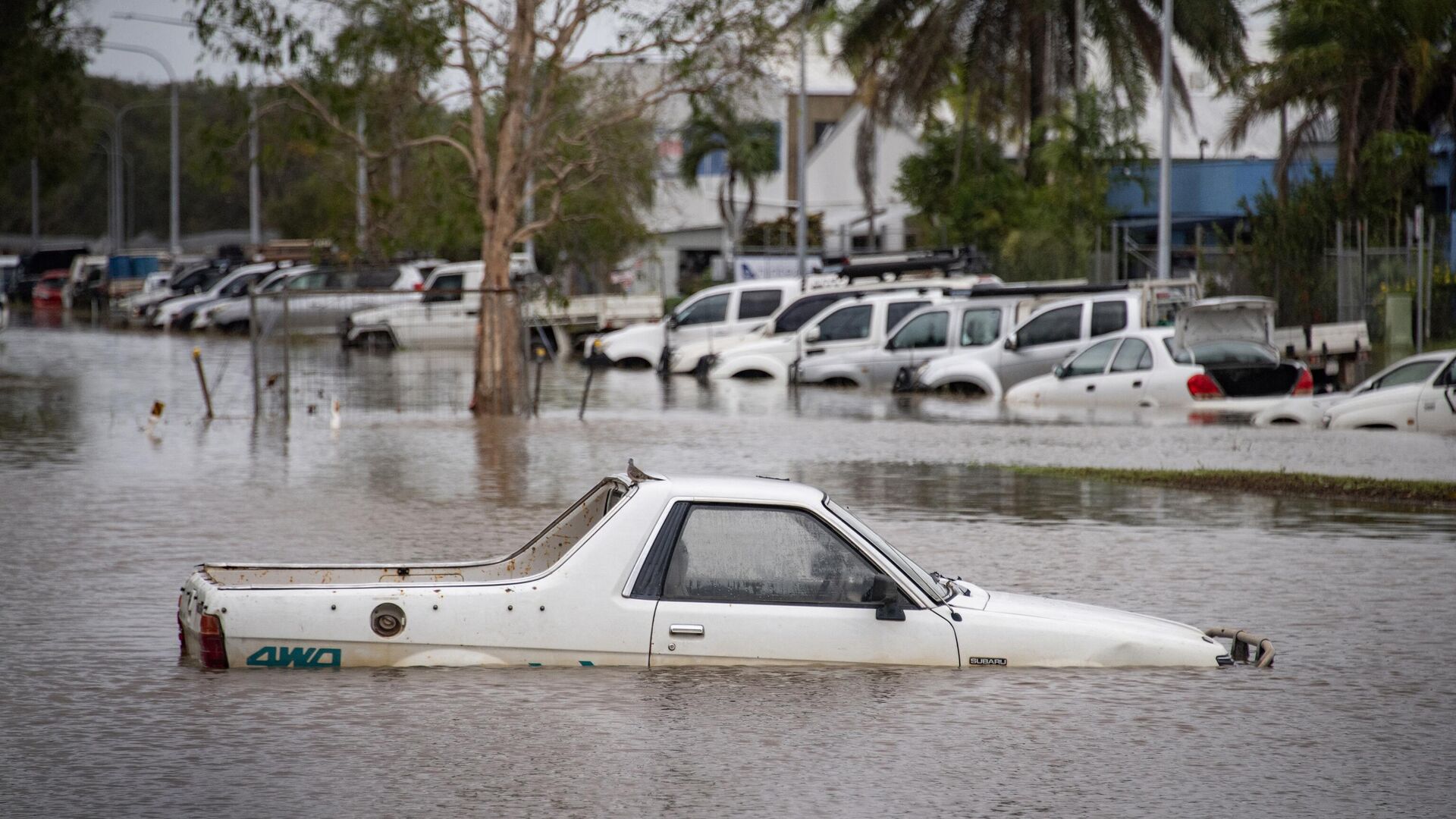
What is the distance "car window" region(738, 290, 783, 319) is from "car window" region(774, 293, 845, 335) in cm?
143

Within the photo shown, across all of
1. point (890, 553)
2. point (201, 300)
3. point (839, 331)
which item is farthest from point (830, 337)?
point (201, 300)

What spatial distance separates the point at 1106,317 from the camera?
26.6 m

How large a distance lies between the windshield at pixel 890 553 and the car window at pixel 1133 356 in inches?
628

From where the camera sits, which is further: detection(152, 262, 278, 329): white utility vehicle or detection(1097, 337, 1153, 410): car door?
detection(152, 262, 278, 329): white utility vehicle

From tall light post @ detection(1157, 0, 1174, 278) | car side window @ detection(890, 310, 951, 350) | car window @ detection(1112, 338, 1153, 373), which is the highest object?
tall light post @ detection(1157, 0, 1174, 278)

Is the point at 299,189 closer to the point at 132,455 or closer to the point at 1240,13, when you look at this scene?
the point at 1240,13

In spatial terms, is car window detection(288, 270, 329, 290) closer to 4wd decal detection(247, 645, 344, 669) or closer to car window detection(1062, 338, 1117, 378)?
car window detection(1062, 338, 1117, 378)

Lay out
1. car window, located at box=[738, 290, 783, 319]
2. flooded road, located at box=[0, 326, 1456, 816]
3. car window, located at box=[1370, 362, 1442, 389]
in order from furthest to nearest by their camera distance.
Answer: car window, located at box=[738, 290, 783, 319], car window, located at box=[1370, 362, 1442, 389], flooded road, located at box=[0, 326, 1456, 816]

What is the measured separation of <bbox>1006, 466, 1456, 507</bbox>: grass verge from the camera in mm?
15633

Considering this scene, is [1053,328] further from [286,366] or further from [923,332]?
[286,366]

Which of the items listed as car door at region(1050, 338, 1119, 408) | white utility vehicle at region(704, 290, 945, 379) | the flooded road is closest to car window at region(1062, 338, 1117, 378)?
car door at region(1050, 338, 1119, 408)

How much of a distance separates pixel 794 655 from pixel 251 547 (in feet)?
18.9

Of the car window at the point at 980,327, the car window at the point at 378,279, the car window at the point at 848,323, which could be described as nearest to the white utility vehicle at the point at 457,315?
the car window at the point at 378,279

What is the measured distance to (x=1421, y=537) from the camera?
13477 millimetres
